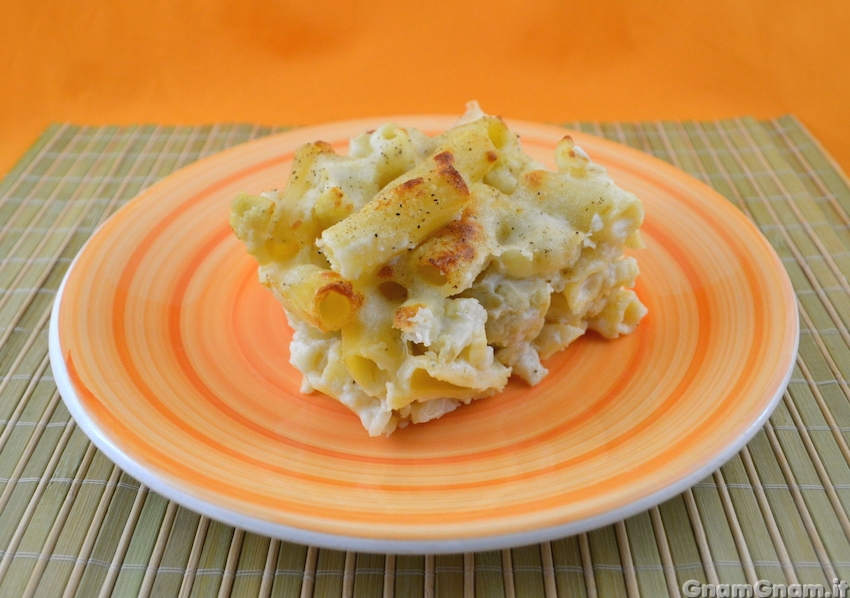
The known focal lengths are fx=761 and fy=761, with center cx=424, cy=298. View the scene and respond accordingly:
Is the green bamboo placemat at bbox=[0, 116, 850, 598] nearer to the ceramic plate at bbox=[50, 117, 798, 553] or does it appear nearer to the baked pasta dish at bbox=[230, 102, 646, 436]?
the ceramic plate at bbox=[50, 117, 798, 553]

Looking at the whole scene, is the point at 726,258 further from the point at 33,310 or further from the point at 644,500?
the point at 33,310

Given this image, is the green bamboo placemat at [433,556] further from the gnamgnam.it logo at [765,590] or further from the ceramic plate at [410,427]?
the ceramic plate at [410,427]

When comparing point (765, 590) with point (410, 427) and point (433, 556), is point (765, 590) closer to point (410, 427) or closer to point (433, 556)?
point (433, 556)

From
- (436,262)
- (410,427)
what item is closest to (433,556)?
(410,427)

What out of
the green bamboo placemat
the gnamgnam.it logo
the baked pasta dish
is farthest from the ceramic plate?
the gnamgnam.it logo

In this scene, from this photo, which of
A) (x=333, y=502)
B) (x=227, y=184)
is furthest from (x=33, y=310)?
(x=333, y=502)

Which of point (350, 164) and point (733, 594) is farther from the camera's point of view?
point (350, 164)
